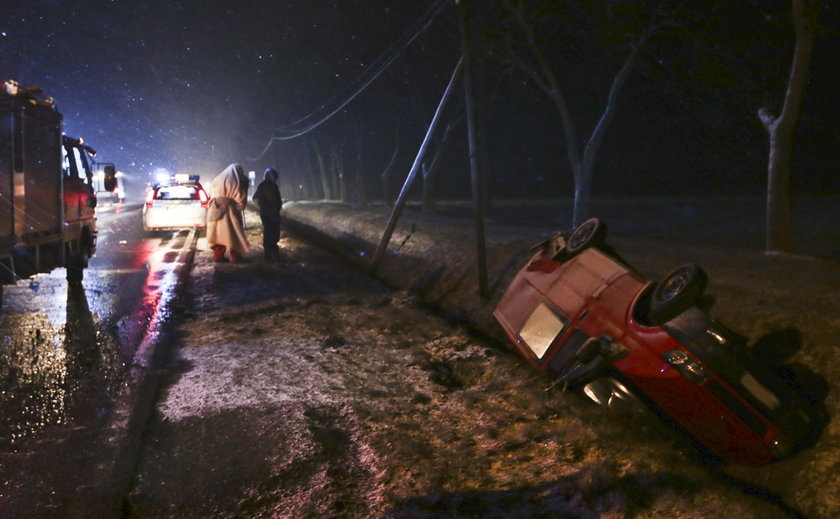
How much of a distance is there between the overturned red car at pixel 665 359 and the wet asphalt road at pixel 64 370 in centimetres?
311

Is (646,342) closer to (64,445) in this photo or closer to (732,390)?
→ (732,390)

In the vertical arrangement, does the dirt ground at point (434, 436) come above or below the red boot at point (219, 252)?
below

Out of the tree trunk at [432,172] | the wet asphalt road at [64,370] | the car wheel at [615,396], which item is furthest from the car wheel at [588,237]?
the tree trunk at [432,172]

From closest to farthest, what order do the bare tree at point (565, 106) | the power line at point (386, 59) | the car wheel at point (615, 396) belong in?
1. the car wheel at point (615, 396)
2. the power line at point (386, 59)
3. the bare tree at point (565, 106)

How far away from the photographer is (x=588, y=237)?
5930 mm

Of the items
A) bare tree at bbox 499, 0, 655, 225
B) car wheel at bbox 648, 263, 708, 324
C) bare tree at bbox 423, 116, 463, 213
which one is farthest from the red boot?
bare tree at bbox 423, 116, 463, 213

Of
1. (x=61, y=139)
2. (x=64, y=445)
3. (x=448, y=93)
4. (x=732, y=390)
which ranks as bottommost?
(x=64, y=445)

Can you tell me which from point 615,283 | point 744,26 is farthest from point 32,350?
point 744,26

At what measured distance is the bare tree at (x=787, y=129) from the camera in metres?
10.0

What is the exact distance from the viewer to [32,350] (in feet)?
22.3

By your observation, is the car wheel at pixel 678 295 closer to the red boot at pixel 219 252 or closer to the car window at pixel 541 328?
the car window at pixel 541 328

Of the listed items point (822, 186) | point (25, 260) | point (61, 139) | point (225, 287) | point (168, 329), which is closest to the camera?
point (168, 329)

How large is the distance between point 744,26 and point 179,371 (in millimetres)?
13098

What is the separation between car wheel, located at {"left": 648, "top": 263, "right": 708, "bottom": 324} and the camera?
4242 mm
